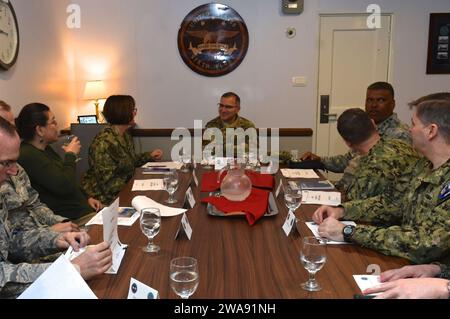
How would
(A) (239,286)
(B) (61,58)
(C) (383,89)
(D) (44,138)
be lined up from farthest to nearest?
(B) (61,58), (C) (383,89), (D) (44,138), (A) (239,286)

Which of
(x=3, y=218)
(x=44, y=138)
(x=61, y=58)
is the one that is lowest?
(x=3, y=218)

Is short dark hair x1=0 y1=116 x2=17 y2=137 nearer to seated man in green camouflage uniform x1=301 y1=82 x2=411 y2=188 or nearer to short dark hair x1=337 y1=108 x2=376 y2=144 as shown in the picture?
short dark hair x1=337 y1=108 x2=376 y2=144

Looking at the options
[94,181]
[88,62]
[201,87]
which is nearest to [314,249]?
[94,181]

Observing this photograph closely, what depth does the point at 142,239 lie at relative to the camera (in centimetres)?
163

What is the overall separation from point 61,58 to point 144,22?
3.21 ft

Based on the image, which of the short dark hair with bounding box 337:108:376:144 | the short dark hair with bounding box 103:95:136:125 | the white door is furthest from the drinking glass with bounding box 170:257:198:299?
the white door

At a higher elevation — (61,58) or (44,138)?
(61,58)

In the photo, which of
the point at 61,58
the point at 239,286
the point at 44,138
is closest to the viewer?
the point at 239,286

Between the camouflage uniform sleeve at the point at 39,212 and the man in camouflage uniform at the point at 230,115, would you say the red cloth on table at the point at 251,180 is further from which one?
the man in camouflage uniform at the point at 230,115

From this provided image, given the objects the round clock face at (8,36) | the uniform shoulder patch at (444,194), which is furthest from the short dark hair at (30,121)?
the uniform shoulder patch at (444,194)

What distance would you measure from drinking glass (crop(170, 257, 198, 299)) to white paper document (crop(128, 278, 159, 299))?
0.06 meters

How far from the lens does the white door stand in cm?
478

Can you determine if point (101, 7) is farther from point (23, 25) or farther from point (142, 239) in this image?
point (142, 239)

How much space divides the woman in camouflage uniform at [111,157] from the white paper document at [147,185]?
18.6 inches
